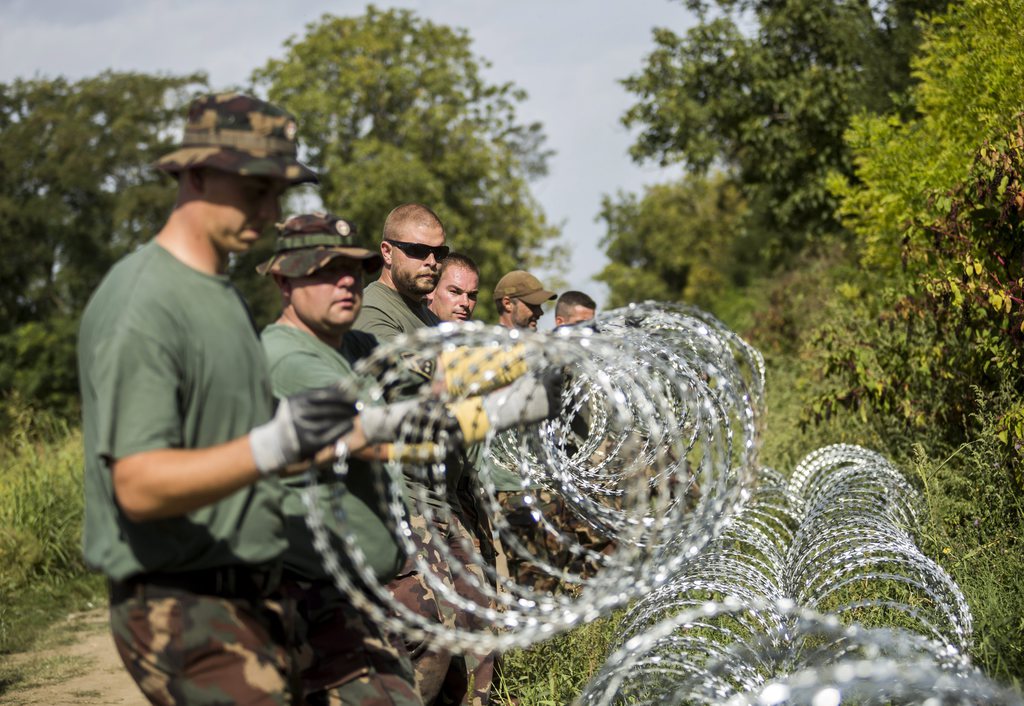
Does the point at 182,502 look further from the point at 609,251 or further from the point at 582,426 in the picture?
the point at 609,251

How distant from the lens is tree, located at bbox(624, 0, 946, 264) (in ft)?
72.2

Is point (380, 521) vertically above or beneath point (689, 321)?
beneath

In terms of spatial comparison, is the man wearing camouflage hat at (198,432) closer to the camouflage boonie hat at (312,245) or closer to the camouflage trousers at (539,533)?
the camouflage boonie hat at (312,245)

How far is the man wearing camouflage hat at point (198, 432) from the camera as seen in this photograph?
3.04m

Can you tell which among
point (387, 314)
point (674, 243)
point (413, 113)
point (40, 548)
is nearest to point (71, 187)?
point (413, 113)

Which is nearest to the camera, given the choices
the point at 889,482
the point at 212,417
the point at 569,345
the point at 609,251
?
the point at 212,417

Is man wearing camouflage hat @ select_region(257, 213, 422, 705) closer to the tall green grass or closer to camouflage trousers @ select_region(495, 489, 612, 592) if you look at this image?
camouflage trousers @ select_region(495, 489, 612, 592)

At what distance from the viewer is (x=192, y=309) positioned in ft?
10.8

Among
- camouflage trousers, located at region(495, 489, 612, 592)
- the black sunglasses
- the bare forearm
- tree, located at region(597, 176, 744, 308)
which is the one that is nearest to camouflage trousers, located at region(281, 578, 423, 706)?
the bare forearm

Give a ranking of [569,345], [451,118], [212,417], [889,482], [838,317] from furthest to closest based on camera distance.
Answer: [451,118]
[838,317]
[889,482]
[569,345]
[212,417]

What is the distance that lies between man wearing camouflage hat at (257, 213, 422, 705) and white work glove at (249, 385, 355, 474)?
82 centimetres

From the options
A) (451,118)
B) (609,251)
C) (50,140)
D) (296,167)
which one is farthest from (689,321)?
(609,251)

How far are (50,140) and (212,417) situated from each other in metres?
46.9

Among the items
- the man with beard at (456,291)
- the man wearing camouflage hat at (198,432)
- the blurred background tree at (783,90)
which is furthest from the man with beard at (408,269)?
the blurred background tree at (783,90)
